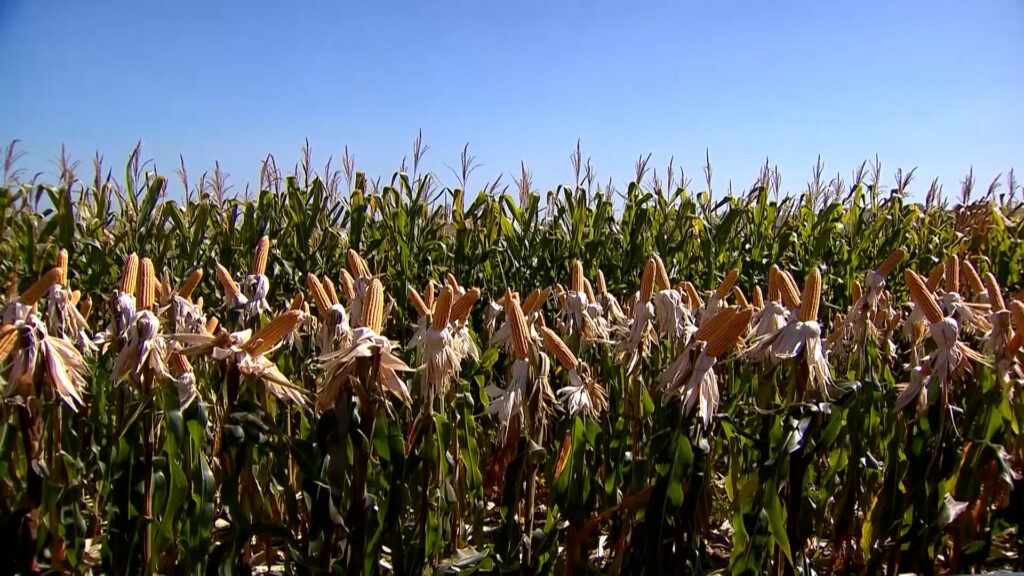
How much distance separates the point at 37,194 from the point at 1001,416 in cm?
466

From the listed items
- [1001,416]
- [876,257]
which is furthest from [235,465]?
[876,257]

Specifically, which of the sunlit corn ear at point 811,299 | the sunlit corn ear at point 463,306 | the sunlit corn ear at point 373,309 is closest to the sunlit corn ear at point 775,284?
the sunlit corn ear at point 811,299

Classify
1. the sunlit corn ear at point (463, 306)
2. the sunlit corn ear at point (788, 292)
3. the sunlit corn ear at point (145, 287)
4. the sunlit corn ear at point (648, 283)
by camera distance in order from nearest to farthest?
the sunlit corn ear at point (145, 287)
the sunlit corn ear at point (463, 306)
the sunlit corn ear at point (788, 292)
the sunlit corn ear at point (648, 283)

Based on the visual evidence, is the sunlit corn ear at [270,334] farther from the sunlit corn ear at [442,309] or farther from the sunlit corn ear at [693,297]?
the sunlit corn ear at [693,297]

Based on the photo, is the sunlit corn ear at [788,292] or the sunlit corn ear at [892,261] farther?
the sunlit corn ear at [892,261]

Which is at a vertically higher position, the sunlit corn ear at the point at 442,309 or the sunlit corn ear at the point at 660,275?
the sunlit corn ear at the point at 660,275

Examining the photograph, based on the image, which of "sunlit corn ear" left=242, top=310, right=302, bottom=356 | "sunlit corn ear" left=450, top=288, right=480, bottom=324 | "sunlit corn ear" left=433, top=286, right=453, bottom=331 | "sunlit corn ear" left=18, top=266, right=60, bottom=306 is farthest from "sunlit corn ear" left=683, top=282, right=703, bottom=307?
"sunlit corn ear" left=18, top=266, right=60, bottom=306

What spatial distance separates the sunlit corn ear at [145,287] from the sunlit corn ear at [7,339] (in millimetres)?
329

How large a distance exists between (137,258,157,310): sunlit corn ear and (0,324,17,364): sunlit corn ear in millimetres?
329

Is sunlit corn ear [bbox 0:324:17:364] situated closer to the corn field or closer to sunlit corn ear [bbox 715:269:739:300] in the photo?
the corn field

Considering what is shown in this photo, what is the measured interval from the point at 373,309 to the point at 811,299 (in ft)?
4.17

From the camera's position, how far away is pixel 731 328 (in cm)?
203

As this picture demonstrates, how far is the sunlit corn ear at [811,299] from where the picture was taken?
219cm

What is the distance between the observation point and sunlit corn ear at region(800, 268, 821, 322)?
2.19 m
